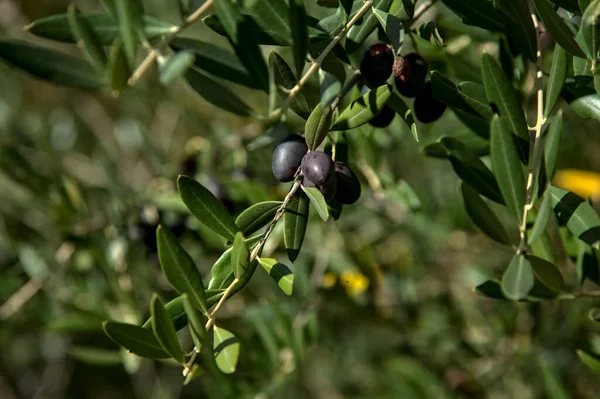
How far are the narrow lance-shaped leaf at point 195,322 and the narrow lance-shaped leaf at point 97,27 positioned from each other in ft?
0.96

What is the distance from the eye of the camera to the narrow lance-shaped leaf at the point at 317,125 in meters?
0.67

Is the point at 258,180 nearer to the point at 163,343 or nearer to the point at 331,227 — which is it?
the point at 331,227

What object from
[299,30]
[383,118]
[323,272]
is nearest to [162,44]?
[299,30]

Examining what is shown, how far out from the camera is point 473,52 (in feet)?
4.20

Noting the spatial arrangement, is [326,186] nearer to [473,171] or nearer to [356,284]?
[473,171]

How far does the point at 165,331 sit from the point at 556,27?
0.50 m

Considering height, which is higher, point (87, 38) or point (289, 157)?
point (87, 38)

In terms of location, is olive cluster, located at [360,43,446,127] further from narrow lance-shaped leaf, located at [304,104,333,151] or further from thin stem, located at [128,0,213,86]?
thin stem, located at [128,0,213,86]

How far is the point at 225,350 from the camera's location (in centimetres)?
69

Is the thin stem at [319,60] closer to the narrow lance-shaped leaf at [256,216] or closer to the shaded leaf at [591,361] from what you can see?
the narrow lance-shaped leaf at [256,216]

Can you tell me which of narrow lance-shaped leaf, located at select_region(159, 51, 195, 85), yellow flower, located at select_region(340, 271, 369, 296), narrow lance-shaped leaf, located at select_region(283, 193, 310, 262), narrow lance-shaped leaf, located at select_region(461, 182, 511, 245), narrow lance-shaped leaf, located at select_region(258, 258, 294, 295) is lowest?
yellow flower, located at select_region(340, 271, 369, 296)

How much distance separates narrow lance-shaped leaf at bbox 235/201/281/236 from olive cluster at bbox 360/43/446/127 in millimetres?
164

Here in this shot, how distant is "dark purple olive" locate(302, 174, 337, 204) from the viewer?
665 millimetres

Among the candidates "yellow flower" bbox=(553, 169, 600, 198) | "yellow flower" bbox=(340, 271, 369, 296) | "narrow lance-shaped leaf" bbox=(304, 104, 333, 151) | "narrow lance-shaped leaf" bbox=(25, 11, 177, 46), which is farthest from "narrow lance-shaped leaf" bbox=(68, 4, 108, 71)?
"yellow flower" bbox=(553, 169, 600, 198)
